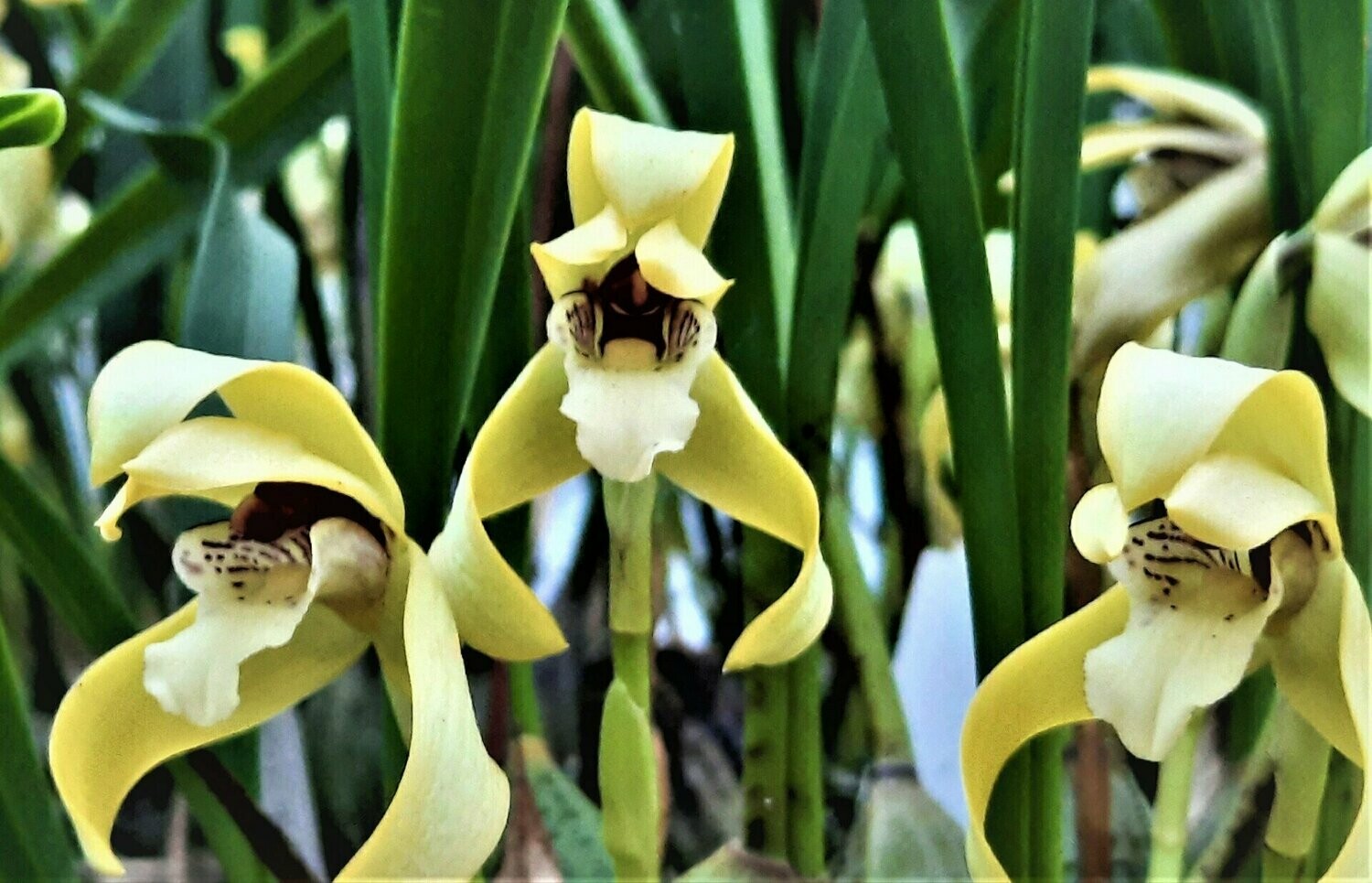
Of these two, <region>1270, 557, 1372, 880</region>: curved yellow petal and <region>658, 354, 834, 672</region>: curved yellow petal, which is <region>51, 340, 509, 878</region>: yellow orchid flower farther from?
<region>1270, 557, 1372, 880</region>: curved yellow petal

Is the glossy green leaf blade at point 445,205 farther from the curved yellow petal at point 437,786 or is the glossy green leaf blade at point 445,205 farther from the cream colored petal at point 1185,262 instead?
the cream colored petal at point 1185,262

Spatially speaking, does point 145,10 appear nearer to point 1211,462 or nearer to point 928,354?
point 928,354

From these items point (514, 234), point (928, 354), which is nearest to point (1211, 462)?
point (928, 354)

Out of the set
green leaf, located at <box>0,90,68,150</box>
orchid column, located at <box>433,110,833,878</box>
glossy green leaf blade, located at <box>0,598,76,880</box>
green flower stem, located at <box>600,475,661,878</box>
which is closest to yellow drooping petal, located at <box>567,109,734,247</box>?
orchid column, located at <box>433,110,833,878</box>

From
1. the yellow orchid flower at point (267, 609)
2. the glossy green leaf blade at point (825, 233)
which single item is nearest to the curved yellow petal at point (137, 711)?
the yellow orchid flower at point (267, 609)

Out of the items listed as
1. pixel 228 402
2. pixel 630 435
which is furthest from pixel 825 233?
pixel 228 402

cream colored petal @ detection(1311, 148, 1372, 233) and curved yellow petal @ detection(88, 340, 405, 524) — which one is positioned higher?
cream colored petal @ detection(1311, 148, 1372, 233)

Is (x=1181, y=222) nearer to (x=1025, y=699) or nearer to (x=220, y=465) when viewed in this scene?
(x=1025, y=699)
